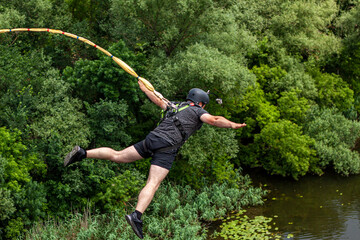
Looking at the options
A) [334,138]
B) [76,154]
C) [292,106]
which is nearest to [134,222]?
[76,154]

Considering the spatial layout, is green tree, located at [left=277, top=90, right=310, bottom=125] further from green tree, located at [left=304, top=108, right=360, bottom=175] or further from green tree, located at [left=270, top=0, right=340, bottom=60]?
green tree, located at [left=270, top=0, right=340, bottom=60]

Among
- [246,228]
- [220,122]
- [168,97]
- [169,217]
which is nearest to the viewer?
[220,122]

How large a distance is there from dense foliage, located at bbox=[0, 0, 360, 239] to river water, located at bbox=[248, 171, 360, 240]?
0.50 metres

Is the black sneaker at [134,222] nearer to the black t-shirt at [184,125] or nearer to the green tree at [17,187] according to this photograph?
the black t-shirt at [184,125]

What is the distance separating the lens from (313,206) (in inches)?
533

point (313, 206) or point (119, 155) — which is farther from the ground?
point (119, 155)

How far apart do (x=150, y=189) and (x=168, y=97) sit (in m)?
7.51

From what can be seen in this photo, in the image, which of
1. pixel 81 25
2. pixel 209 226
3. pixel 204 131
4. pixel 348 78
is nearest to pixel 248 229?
pixel 209 226

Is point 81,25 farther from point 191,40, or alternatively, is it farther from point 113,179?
point 113,179

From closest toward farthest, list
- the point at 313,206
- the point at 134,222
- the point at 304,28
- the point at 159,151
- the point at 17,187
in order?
1. the point at 134,222
2. the point at 159,151
3. the point at 17,187
4. the point at 313,206
5. the point at 304,28

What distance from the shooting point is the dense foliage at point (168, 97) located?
12070 mm

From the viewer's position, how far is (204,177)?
1470cm

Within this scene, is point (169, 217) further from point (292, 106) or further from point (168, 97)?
point (292, 106)

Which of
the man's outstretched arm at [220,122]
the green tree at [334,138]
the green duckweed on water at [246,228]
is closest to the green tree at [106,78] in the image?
the green duckweed on water at [246,228]
